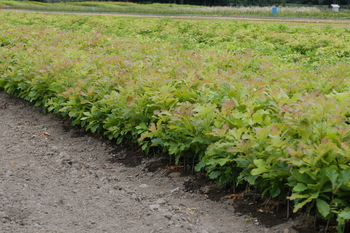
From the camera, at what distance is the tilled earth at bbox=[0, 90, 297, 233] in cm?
296

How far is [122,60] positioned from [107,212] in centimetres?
282

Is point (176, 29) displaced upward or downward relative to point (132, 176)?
upward

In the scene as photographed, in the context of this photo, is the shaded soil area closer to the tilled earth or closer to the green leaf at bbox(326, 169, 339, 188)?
the tilled earth

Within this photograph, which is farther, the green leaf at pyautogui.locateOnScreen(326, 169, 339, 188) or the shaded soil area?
the shaded soil area

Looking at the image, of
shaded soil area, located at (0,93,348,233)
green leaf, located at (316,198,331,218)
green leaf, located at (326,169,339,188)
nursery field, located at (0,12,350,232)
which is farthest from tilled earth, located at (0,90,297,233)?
green leaf, located at (326,169,339,188)

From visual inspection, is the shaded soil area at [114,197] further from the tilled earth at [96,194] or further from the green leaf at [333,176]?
the green leaf at [333,176]

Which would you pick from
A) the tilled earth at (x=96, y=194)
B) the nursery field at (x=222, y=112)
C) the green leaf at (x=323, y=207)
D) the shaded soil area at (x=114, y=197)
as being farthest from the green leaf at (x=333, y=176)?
the tilled earth at (x=96, y=194)

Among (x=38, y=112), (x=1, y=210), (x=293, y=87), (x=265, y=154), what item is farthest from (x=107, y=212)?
(x=38, y=112)

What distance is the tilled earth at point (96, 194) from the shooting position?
117 inches

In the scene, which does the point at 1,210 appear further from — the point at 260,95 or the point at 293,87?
the point at 293,87

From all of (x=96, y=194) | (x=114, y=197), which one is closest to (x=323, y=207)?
(x=114, y=197)

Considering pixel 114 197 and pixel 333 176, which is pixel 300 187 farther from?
pixel 114 197

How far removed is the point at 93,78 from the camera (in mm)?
5070

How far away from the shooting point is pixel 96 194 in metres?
3.51
